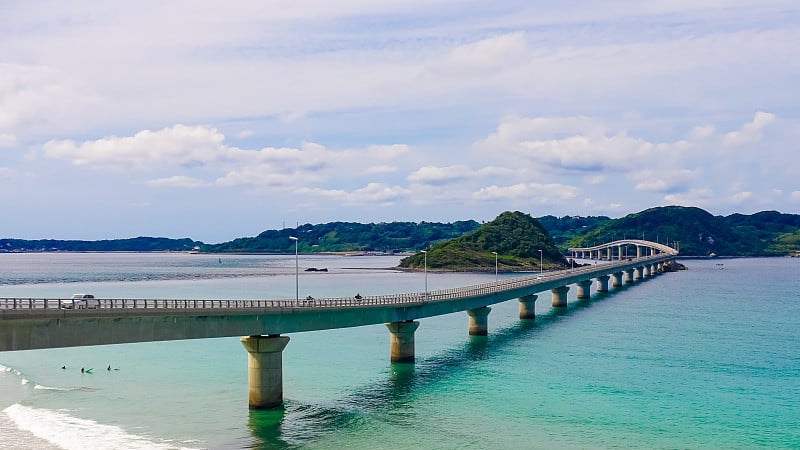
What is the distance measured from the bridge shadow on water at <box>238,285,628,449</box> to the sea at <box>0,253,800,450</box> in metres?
0.19

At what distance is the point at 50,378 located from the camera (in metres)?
72.9

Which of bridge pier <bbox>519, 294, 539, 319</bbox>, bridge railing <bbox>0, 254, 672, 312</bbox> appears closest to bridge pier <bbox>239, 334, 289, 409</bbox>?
bridge railing <bbox>0, 254, 672, 312</bbox>

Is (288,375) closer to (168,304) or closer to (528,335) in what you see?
(168,304)

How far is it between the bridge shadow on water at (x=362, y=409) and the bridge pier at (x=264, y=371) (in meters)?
0.88

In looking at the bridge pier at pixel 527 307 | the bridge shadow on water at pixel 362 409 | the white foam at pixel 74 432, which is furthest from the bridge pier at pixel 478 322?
the white foam at pixel 74 432

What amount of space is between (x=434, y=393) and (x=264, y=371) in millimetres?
15615

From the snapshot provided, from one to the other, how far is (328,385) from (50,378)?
27021 mm

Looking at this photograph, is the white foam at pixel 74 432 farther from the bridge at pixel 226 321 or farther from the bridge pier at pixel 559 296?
the bridge pier at pixel 559 296

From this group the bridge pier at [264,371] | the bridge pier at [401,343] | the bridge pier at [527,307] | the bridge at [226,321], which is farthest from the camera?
the bridge pier at [527,307]

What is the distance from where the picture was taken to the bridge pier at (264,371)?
57.3 meters

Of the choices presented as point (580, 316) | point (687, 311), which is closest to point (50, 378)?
point (580, 316)

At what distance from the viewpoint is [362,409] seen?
2331 inches

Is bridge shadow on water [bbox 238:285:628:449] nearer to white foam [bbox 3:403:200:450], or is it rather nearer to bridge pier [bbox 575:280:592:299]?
white foam [bbox 3:403:200:450]

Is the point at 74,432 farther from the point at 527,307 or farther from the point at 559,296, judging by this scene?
the point at 559,296
